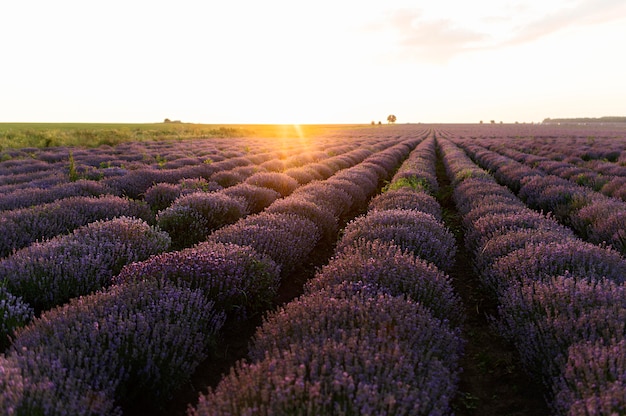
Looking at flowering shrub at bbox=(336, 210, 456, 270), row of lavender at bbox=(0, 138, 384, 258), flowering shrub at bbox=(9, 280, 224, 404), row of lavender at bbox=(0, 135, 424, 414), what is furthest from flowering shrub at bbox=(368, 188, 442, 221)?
flowering shrub at bbox=(9, 280, 224, 404)

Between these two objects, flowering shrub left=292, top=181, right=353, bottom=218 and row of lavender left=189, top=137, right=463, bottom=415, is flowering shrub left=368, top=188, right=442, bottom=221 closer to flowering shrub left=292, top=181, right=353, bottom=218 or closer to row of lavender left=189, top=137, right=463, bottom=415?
flowering shrub left=292, top=181, right=353, bottom=218

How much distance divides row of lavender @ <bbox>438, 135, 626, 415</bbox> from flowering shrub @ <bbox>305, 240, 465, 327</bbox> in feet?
1.39

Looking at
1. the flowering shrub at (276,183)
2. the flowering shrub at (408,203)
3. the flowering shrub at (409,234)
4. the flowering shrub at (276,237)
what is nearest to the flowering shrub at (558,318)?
the flowering shrub at (409,234)

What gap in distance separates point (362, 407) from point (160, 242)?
3.72 metres

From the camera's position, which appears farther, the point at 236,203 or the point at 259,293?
the point at 236,203

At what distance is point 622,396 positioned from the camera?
171 cm

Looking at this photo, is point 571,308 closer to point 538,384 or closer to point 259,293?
point 538,384

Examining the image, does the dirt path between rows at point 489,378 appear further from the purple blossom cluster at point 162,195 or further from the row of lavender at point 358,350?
the purple blossom cluster at point 162,195

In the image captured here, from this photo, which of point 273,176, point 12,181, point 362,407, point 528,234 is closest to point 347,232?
point 528,234

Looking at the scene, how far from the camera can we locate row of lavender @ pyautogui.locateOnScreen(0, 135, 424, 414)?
6.31 feet

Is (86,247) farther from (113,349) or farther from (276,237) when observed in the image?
(113,349)

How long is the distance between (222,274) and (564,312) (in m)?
2.53

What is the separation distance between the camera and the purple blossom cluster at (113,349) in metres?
1.94

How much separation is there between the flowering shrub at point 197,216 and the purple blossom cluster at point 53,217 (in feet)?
2.11
